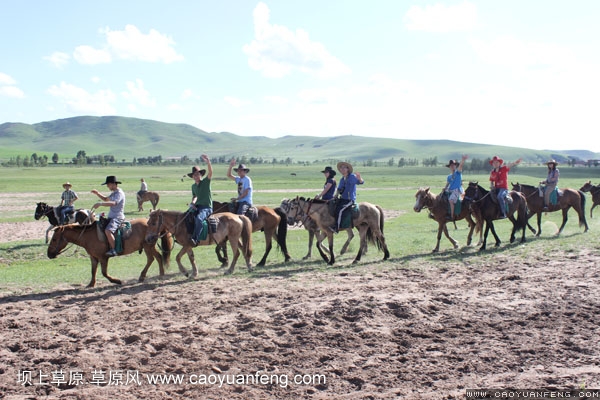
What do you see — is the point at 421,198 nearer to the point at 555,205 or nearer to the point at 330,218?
the point at 330,218

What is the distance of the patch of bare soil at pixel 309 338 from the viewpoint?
686cm

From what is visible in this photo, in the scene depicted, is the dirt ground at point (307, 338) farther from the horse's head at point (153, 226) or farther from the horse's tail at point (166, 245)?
the horse's tail at point (166, 245)

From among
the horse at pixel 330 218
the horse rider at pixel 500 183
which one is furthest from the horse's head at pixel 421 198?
the horse rider at pixel 500 183

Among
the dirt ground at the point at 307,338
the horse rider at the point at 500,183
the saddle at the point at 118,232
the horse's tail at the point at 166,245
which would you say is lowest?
the dirt ground at the point at 307,338

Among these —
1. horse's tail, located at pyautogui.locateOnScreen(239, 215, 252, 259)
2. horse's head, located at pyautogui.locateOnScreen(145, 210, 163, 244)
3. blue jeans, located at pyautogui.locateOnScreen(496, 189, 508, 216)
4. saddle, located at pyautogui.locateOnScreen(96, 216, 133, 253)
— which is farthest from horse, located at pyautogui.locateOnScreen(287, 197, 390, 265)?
saddle, located at pyautogui.locateOnScreen(96, 216, 133, 253)

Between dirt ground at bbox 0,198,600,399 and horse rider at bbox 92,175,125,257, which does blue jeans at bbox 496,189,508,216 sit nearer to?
dirt ground at bbox 0,198,600,399

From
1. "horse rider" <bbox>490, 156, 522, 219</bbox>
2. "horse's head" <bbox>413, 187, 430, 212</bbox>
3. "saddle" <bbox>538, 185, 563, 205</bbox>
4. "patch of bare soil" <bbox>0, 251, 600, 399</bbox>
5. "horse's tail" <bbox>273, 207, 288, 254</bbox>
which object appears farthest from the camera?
"saddle" <bbox>538, 185, 563, 205</bbox>

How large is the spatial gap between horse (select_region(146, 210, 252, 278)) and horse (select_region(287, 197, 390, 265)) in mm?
1675

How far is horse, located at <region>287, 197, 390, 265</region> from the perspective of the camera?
1458 centimetres

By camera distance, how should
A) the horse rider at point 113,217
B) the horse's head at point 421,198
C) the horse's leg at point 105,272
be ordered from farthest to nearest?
the horse's head at point 421,198
the horse's leg at point 105,272
the horse rider at point 113,217

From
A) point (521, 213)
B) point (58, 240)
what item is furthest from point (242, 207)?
point (521, 213)

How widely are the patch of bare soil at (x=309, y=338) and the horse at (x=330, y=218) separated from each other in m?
2.69

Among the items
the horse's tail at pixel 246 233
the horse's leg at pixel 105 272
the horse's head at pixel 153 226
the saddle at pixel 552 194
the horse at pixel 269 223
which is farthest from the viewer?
the saddle at pixel 552 194

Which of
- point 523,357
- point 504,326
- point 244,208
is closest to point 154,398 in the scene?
point 523,357
